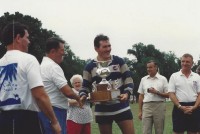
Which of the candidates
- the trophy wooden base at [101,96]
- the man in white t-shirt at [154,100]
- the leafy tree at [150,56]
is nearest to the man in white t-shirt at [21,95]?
the trophy wooden base at [101,96]

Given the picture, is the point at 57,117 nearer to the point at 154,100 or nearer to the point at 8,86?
the point at 8,86

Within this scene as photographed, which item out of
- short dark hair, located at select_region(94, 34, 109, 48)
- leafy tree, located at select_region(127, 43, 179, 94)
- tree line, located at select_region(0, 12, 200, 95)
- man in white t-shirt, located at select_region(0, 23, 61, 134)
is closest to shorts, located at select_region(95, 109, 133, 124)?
short dark hair, located at select_region(94, 34, 109, 48)

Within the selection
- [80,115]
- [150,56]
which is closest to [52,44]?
[80,115]

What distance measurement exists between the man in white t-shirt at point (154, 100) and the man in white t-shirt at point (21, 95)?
6.35 metres

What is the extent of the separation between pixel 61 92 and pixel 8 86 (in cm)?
164

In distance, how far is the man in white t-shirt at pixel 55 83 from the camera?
702 centimetres

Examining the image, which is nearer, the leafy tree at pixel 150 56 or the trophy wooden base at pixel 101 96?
the trophy wooden base at pixel 101 96

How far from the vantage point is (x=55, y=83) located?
278 inches

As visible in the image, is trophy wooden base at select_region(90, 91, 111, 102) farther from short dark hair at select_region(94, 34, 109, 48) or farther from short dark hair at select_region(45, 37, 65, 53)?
short dark hair at select_region(45, 37, 65, 53)

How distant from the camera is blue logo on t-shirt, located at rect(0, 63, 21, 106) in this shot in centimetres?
559

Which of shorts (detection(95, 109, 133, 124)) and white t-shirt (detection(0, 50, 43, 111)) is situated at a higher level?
white t-shirt (detection(0, 50, 43, 111))

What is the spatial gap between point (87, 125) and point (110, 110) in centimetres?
222

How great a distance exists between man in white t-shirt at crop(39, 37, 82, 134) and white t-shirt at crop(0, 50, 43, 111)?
137 centimetres

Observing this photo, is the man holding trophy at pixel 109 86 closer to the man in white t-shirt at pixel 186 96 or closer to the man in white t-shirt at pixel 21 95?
the man in white t-shirt at pixel 21 95
